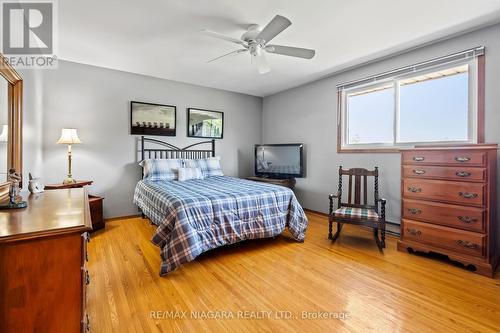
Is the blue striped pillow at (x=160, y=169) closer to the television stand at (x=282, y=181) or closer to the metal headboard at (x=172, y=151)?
the metal headboard at (x=172, y=151)

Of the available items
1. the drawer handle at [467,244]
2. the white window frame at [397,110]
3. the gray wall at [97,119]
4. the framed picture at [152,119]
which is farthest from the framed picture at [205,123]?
the drawer handle at [467,244]

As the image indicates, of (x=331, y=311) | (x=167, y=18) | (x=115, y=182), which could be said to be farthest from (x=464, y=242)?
(x=115, y=182)

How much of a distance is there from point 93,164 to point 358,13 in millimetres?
4194

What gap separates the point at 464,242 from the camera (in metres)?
2.32

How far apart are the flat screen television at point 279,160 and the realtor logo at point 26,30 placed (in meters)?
3.74

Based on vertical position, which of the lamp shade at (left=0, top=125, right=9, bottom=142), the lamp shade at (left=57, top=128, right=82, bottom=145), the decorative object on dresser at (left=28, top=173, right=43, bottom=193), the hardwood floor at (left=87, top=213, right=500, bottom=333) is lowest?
the hardwood floor at (left=87, top=213, right=500, bottom=333)

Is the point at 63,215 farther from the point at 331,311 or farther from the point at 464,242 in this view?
the point at 464,242

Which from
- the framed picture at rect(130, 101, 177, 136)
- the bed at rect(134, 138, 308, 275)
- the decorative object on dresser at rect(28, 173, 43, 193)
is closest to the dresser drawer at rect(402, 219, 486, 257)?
the bed at rect(134, 138, 308, 275)

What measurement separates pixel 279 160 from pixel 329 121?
1262mm

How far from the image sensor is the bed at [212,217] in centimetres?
228

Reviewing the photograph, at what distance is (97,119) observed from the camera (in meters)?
3.86

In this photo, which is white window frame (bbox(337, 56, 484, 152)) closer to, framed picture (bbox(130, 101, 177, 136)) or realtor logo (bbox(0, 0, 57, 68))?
framed picture (bbox(130, 101, 177, 136))

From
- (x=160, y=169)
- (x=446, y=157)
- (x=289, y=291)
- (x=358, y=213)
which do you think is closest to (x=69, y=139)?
(x=160, y=169)

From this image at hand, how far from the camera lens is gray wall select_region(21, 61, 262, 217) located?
11.0ft
